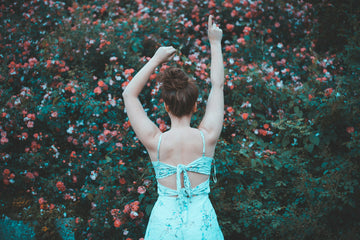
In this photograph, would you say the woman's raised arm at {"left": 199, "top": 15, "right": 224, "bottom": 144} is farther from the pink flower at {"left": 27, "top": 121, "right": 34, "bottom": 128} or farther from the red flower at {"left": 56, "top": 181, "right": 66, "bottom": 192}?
the pink flower at {"left": 27, "top": 121, "right": 34, "bottom": 128}

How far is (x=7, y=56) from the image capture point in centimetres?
500

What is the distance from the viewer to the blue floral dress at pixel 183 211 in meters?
1.85

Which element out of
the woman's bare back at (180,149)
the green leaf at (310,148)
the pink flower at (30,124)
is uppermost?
the pink flower at (30,124)

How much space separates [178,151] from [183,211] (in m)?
0.34

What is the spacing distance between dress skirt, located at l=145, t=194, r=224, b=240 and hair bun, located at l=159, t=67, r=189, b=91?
2.10ft

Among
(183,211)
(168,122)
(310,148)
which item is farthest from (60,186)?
(310,148)

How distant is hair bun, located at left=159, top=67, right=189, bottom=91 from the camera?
1.84 meters

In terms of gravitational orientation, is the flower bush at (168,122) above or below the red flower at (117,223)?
above

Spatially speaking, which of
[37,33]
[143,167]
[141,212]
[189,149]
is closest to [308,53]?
[143,167]

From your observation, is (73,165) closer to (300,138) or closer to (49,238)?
(49,238)

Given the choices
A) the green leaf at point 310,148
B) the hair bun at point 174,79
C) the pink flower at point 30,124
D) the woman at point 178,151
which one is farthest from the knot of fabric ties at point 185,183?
the pink flower at point 30,124

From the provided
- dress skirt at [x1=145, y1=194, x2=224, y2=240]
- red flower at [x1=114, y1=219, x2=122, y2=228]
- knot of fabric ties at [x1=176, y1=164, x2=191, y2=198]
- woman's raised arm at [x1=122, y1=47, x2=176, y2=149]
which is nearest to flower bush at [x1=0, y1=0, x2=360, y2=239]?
red flower at [x1=114, y1=219, x2=122, y2=228]

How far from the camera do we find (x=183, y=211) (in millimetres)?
1869

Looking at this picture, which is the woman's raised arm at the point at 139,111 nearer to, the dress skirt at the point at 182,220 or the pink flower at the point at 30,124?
the dress skirt at the point at 182,220
